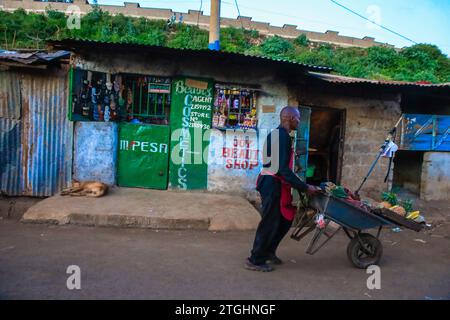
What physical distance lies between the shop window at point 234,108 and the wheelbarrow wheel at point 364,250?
3.98 meters

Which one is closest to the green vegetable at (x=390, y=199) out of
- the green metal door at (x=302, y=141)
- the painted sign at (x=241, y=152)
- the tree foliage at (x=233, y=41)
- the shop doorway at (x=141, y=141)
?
the green metal door at (x=302, y=141)

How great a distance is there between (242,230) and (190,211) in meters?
0.98

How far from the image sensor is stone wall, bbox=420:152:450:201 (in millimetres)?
9672

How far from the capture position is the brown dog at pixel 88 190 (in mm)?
7082

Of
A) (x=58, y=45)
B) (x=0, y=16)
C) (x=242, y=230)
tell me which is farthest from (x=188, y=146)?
(x=0, y=16)

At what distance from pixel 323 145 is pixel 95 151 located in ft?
20.8

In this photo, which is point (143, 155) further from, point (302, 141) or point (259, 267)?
point (259, 267)

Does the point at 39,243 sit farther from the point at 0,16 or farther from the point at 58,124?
the point at 0,16

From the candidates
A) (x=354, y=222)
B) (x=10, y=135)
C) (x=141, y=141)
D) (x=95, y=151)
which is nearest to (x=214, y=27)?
(x=141, y=141)

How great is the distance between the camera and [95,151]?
7.69 m

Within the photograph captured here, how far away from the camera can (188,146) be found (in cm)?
793

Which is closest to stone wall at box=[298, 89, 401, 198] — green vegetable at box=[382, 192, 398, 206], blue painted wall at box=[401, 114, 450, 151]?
blue painted wall at box=[401, 114, 450, 151]

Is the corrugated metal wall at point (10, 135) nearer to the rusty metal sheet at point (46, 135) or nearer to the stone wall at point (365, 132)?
the rusty metal sheet at point (46, 135)

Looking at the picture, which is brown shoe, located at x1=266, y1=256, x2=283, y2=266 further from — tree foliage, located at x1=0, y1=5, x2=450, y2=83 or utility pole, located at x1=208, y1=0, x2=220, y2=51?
tree foliage, located at x1=0, y1=5, x2=450, y2=83
